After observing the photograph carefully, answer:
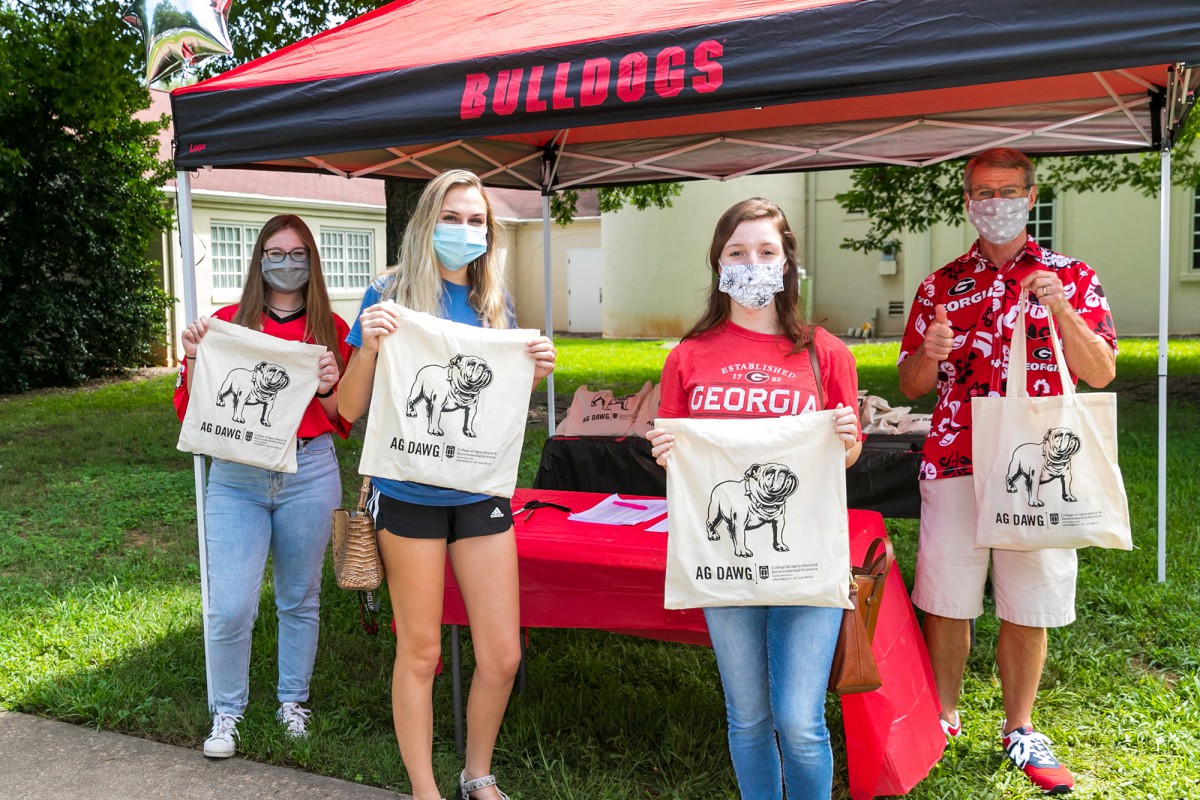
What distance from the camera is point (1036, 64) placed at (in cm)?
254

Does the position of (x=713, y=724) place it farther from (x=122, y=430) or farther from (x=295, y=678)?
(x=122, y=430)

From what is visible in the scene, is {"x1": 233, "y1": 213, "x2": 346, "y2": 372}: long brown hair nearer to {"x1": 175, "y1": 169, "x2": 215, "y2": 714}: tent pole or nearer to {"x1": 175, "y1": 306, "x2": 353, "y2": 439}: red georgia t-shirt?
{"x1": 175, "y1": 306, "x2": 353, "y2": 439}: red georgia t-shirt

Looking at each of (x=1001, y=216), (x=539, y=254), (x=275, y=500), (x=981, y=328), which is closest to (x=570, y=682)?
(x=275, y=500)

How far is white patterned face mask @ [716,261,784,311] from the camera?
2.60 metres

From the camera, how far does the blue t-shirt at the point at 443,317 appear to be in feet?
9.27

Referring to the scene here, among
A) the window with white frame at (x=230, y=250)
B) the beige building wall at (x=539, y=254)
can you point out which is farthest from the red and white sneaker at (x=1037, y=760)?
the beige building wall at (x=539, y=254)

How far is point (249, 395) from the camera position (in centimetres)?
342

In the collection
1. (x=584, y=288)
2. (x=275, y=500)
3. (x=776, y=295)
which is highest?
(x=584, y=288)

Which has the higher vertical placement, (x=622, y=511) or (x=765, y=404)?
(x=765, y=404)

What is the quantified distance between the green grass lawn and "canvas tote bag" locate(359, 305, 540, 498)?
122cm

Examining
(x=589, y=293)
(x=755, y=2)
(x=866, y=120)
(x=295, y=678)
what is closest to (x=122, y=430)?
(x=295, y=678)

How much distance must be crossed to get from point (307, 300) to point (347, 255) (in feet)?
57.9

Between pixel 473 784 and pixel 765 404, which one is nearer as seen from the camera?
pixel 765 404

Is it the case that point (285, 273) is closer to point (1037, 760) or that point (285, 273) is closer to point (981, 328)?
point (981, 328)
